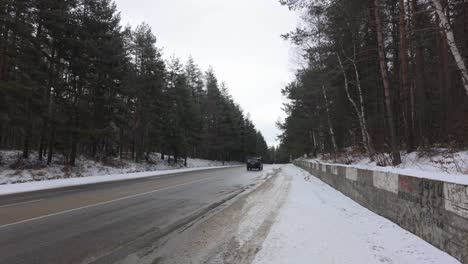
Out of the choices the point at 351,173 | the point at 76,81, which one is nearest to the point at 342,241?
the point at 351,173

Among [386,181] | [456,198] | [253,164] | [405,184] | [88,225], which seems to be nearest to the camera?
[456,198]

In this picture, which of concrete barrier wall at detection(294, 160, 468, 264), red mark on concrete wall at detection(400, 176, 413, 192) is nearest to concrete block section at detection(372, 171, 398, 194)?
concrete barrier wall at detection(294, 160, 468, 264)

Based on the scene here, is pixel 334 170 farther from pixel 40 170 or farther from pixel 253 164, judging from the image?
pixel 253 164

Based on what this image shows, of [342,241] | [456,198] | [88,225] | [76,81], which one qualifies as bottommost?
[88,225]

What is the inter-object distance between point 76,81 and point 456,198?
3278cm

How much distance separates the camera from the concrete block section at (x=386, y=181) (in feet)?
25.8

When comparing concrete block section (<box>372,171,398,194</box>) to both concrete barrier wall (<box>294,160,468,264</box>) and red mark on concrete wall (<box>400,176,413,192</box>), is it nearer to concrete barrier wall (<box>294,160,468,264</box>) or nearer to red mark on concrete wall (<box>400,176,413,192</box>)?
concrete barrier wall (<box>294,160,468,264</box>)

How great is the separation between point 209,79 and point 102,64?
5338 centimetres

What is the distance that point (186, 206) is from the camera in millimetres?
11484

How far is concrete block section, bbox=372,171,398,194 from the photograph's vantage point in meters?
7.86

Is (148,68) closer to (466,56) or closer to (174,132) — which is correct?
(174,132)

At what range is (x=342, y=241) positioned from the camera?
6648 millimetres

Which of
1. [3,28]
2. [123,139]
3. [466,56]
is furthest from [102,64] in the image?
[466,56]

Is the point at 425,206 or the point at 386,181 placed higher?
the point at 386,181
